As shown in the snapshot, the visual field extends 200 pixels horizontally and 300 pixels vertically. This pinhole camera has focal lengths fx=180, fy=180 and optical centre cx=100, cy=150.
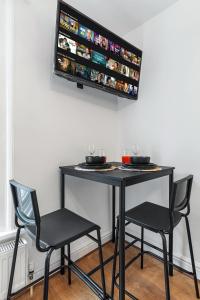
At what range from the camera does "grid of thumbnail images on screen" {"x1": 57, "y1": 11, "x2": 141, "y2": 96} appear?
1.42m

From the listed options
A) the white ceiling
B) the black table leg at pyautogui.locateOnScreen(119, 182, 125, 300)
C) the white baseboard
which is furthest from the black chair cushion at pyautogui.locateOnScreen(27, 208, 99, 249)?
the white ceiling

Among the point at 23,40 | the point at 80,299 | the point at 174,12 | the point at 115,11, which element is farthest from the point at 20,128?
the point at 174,12

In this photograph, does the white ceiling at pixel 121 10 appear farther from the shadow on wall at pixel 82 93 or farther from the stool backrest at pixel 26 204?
the stool backrest at pixel 26 204

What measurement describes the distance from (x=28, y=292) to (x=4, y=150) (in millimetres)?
1130

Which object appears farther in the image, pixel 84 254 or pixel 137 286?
pixel 84 254

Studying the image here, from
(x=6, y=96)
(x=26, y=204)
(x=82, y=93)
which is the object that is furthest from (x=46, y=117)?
(x=26, y=204)

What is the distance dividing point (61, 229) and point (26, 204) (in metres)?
0.29

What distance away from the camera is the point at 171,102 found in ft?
5.88

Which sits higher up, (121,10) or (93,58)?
(121,10)

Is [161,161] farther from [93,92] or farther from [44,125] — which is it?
[44,125]

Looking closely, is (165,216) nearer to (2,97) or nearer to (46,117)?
(46,117)

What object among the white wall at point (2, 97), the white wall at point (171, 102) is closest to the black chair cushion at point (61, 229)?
the white wall at point (2, 97)

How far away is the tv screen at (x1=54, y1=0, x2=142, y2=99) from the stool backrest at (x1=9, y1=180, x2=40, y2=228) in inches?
37.1

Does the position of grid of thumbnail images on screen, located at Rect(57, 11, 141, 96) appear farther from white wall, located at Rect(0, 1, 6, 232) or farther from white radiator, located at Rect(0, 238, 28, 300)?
white radiator, located at Rect(0, 238, 28, 300)
